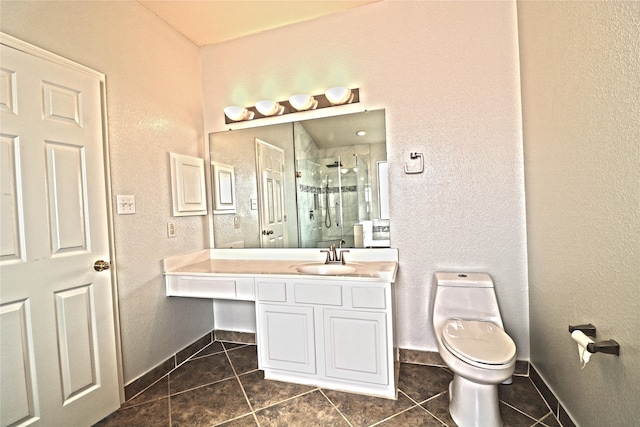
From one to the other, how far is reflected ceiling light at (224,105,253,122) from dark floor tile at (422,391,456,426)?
2.38 m

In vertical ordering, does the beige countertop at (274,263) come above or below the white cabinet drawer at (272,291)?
above

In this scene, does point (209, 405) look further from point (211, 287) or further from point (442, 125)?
point (442, 125)

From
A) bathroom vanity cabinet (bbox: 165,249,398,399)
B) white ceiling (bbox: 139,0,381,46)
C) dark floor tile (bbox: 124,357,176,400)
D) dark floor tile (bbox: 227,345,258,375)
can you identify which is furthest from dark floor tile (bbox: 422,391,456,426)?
white ceiling (bbox: 139,0,381,46)

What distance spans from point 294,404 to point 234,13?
263cm

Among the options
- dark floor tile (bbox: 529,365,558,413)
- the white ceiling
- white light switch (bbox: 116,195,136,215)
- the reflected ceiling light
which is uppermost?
the white ceiling

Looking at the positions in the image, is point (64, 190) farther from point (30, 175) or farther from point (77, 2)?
point (77, 2)

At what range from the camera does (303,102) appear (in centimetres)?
234

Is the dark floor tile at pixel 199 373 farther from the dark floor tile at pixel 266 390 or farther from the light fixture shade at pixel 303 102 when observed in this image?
the light fixture shade at pixel 303 102

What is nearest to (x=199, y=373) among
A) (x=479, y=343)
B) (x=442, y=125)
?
(x=479, y=343)

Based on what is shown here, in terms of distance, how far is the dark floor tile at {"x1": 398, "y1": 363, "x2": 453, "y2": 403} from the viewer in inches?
72.5

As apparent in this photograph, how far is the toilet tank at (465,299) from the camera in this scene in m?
1.89

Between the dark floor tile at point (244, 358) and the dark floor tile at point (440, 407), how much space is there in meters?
1.20

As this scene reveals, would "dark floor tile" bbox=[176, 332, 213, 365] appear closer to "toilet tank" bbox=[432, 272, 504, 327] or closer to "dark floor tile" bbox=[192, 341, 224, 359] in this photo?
"dark floor tile" bbox=[192, 341, 224, 359]

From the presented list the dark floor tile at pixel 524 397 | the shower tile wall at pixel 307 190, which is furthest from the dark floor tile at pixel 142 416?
the dark floor tile at pixel 524 397
